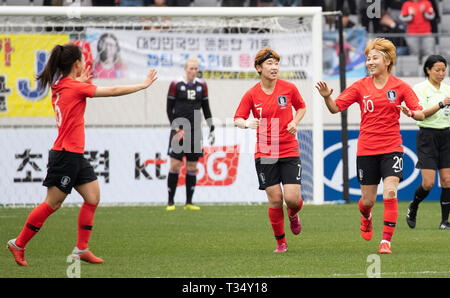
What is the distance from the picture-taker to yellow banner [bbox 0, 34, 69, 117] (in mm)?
14820

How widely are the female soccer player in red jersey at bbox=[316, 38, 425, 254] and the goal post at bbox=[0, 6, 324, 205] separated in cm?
575

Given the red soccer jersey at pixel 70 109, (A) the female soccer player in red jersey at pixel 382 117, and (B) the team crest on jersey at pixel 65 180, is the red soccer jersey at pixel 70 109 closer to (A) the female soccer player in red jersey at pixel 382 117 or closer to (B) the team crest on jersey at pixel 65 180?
(B) the team crest on jersey at pixel 65 180

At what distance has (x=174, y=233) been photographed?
407 inches

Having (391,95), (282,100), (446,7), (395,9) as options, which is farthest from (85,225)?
(446,7)

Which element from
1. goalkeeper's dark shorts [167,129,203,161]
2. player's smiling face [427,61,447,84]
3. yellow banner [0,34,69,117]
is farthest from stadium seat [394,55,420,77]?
yellow banner [0,34,69,117]

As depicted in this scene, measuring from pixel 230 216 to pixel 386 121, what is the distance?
15.5 ft

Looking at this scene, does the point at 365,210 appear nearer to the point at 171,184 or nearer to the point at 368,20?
the point at 171,184

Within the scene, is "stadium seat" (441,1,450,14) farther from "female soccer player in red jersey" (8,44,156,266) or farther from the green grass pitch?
"female soccer player in red jersey" (8,44,156,266)

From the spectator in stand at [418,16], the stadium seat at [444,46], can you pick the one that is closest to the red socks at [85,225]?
the stadium seat at [444,46]

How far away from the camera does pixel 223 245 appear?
9031 millimetres

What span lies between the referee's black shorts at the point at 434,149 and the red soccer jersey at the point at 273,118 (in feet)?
9.42

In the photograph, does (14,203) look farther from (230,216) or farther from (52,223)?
(230,216)
